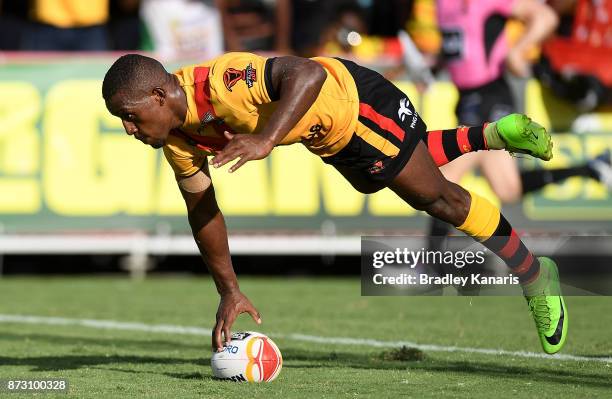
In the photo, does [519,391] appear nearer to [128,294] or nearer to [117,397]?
[117,397]

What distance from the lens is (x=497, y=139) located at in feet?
21.7

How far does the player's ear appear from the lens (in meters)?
5.68

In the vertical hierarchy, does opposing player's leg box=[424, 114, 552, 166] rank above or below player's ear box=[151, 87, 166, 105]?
below

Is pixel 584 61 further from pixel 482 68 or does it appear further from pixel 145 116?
pixel 145 116

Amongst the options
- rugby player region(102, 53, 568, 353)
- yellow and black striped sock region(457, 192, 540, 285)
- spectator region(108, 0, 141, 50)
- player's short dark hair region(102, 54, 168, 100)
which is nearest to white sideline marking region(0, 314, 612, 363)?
rugby player region(102, 53, 568, 353)

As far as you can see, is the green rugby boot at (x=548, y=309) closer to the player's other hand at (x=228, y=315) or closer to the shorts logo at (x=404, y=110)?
the shorts logo at (x=404, y=110)

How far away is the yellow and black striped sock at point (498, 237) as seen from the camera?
21.5 ft

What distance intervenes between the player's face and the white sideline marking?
247cm

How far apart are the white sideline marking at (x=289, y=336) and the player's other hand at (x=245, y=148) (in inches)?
95.5

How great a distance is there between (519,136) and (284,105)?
5.26 feet

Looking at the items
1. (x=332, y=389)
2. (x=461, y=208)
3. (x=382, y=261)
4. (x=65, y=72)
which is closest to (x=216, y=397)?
(x=332, y=389)

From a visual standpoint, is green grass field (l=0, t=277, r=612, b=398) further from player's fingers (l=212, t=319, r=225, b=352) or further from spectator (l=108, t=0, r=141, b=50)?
spectator (l=108, t=0, r=141, b=50)

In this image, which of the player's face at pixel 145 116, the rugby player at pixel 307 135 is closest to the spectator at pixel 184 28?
the rugby player at pixel 307 135

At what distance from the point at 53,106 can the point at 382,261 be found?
5.49 meters
